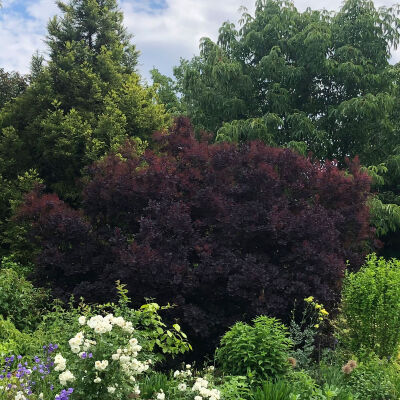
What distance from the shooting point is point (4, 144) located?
1180cm

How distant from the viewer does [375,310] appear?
20.7ft

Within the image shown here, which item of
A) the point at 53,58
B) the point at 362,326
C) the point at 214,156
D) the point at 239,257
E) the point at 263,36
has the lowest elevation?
the point at 362,326

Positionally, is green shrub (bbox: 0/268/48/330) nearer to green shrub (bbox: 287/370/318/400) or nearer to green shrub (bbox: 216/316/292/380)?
green shrub (bbox: 216/316/292/380)

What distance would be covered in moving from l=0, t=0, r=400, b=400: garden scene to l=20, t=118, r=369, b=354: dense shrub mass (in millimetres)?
26

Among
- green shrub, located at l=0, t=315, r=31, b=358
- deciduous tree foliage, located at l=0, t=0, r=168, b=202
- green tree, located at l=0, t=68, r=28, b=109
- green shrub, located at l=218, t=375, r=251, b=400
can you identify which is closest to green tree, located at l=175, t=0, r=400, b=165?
deciduous tree foliage, located at l=0, t=0, r=168, b=202

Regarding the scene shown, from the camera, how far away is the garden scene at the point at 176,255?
4801mm

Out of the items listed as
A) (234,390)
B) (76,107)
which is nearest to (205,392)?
(234,390)

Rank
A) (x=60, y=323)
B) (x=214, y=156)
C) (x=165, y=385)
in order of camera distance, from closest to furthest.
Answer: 1. (x=165, y=385)
2. (x=60, y=323)
3. (x=214, y=156)

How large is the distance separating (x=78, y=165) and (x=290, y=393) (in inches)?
333

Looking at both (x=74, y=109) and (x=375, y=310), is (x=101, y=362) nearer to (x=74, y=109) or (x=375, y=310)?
(x=375, y=310)

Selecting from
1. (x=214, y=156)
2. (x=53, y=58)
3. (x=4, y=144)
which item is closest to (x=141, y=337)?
(x=214, y=156)

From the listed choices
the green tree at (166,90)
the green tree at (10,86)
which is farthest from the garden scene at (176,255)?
the green tree at (166,90)

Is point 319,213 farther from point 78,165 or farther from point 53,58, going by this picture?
point 53,58

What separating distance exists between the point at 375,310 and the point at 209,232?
246cm
